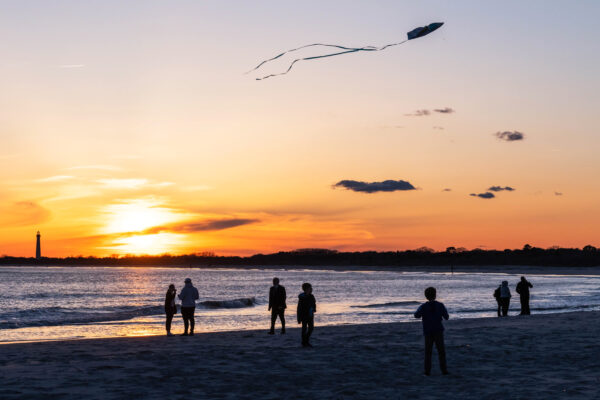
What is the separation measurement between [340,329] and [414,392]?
11.2m

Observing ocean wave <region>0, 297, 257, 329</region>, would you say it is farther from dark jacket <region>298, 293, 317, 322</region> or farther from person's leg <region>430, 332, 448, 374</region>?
person's leg <region>430, 332, 448, 374</region>

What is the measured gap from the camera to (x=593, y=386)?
1098cm

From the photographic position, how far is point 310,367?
13.4m

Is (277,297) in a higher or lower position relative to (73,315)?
higher

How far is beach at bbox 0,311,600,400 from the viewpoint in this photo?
1071cm

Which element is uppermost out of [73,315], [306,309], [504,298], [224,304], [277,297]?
[277,297]

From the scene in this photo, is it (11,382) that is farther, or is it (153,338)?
(153,338)

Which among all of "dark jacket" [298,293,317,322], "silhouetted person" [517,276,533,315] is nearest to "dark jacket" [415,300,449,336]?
"dark jacket" [298,293,317,322]

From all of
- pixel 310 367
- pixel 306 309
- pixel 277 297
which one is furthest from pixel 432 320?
pixel 277 297

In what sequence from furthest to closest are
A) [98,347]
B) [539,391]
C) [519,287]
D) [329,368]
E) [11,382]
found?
[519,287] → [98,347] → [329,368] → [11,382] → [539,391]

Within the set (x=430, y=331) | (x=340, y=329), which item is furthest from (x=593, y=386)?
(x=340, y=329)

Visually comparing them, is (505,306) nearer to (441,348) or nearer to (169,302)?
(169,302)

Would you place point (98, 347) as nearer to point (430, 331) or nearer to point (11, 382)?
point (11, 382)

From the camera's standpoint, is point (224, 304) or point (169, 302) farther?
point (224, 304)
